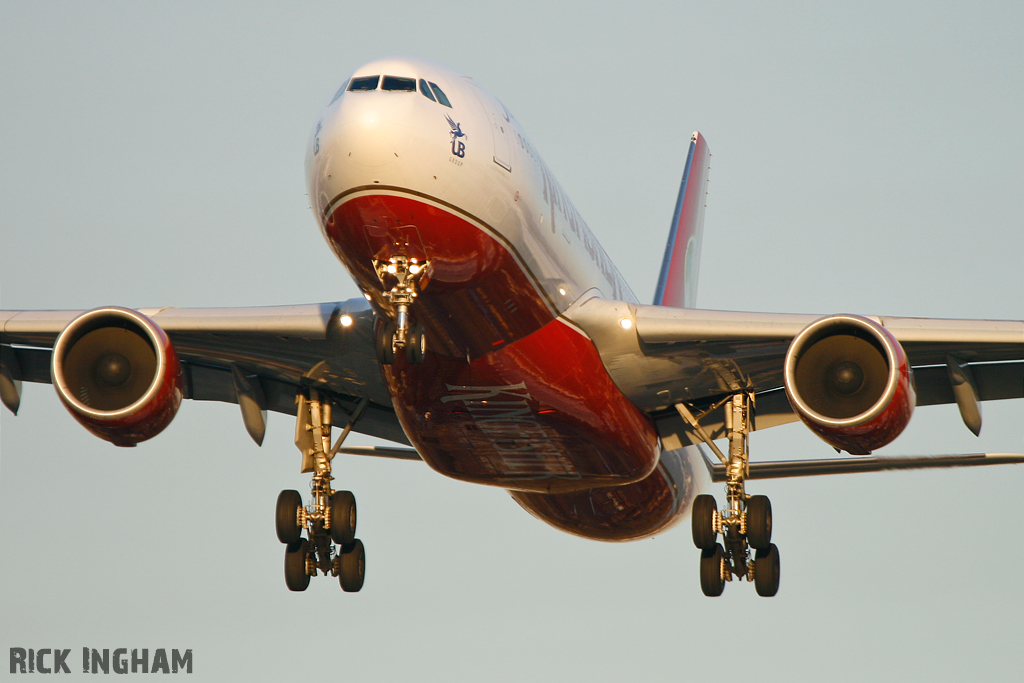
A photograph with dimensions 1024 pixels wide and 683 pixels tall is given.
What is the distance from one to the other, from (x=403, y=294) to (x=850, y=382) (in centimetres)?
600

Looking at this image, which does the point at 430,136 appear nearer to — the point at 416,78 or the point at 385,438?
the point at 416,78

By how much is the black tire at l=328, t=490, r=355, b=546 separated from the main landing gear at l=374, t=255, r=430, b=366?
→ 4573mm

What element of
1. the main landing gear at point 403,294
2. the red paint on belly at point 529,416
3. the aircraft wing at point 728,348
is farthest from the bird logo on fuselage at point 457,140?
the aircraft wing at point 728,348

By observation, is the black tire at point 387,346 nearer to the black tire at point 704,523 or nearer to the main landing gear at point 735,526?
the main landing gear at point 735,526

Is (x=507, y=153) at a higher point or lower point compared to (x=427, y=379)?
higher

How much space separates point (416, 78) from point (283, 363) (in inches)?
241

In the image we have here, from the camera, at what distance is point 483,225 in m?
16.0

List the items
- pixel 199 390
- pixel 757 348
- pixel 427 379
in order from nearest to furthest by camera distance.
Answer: pixel 427 379
pixel 757 348
pixel 199 390

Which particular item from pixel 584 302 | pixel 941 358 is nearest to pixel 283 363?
pixel 584 302

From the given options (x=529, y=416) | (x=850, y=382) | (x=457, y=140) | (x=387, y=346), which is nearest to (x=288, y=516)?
(x=529, y=416)

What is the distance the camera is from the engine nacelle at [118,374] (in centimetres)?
1855

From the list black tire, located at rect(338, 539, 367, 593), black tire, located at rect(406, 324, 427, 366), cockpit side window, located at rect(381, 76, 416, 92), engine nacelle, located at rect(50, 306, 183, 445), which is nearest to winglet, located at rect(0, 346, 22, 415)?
engine nacelle, located at rect(50, 306, 183, 445)

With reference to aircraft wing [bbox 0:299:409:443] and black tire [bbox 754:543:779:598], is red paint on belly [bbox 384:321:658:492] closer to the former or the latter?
aircraft wing [bbox 0:299:409:443]

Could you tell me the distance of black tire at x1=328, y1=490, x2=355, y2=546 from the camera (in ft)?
66.5
